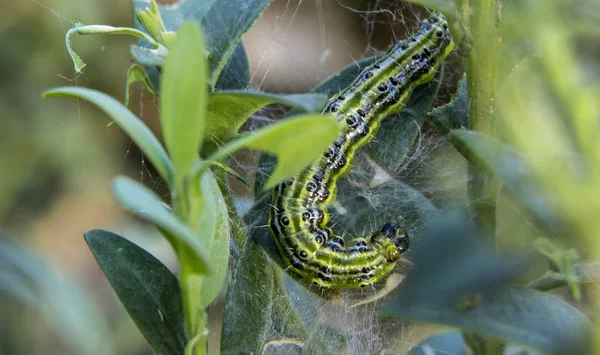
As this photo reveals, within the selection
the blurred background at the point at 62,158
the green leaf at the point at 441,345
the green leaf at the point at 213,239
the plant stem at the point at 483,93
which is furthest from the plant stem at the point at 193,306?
the blurred background at the point at 62,158

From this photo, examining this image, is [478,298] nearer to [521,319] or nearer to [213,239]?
[521,319]

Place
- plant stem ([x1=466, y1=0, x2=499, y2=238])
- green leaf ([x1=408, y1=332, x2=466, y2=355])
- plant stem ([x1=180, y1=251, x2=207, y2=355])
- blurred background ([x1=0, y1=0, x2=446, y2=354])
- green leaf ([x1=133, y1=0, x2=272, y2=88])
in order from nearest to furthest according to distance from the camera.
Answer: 1. plant stem ([x1=180, y1=251, x2=207, y2=355])
2. plant stem ([x1=466, y1=0, x2=499, y2=238])
3. green leaf ([x1=133, y1=0, x2=272, y2=88])
4. green leaf ([x1=408, y1=332, x2=466, y2=355])
5. blurred background ([x1=0, y1=0, x2=446, y2=354])

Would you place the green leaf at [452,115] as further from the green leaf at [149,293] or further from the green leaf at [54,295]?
the green leaf at [54,295]

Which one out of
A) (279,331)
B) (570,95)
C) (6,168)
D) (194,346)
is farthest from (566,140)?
(6,168)

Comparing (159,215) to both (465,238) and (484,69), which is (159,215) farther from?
(484,69)

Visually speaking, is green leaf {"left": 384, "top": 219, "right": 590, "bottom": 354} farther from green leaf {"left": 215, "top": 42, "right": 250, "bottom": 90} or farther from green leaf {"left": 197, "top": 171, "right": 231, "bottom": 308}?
green leaf {"left": 215, "top": 42, "right": 250, "bottom": 90}

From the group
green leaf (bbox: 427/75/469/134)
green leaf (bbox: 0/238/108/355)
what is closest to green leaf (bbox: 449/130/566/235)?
green leaf (bbox: 427/75/469/134)
